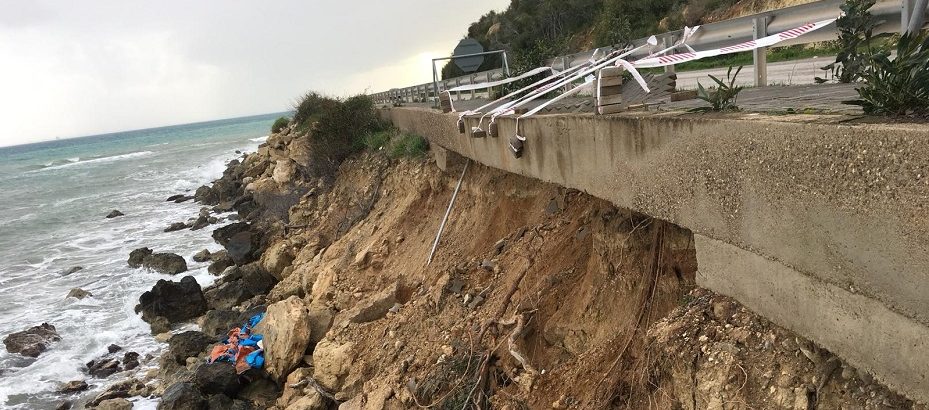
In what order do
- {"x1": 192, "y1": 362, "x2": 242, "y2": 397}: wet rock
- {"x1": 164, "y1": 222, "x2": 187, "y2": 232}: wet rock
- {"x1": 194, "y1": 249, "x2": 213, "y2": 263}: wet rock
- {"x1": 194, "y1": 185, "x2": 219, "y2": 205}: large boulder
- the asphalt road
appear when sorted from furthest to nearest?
1. {"x1": 194, "y1": 185, "x2": 219, "y2": 205}: large boulder
2. {"x1": 164, "y1": 222, "x2": 187, "y2": 232}: wet rock
3. {"x1": 194, "y1": 249, "x2": 213, "y2": 263}: wet rock
4. {"x1": 192, "y1": 362, "x2": 242, "y2": 397}: wet rock
5. the asphalt road

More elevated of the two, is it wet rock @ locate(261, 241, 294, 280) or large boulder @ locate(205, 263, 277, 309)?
wet rock @ locate(261, 241, 294, 280)

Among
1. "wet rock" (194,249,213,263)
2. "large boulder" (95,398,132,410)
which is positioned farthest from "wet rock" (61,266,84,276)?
"large boulder" (95,398,132,410)

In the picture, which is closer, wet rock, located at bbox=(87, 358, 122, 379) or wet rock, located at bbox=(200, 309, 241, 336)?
wet rock, located at bbox=(87, 358, 122, 379)

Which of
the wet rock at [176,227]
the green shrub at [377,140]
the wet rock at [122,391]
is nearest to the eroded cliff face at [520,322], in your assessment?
the wet rock at [122,391]

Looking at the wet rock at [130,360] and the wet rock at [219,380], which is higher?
the wet rock at [219,380]

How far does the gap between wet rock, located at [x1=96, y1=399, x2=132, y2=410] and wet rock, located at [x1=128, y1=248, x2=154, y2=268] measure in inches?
373

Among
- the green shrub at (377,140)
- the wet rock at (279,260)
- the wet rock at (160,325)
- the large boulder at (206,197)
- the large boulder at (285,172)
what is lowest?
the wet rock at (160,325)

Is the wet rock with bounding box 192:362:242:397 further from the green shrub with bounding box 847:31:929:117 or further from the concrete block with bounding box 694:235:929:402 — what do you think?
the green shrub with bounding box 847:31:929:117

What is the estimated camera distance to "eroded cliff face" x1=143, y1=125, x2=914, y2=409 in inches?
139

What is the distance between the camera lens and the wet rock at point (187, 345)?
10758 millimetres

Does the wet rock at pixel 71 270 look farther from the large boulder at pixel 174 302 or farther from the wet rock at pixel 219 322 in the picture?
the wet rock at pixel 219 322

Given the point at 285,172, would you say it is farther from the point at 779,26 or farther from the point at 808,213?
the point at 808,213

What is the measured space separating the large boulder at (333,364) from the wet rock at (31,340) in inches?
332

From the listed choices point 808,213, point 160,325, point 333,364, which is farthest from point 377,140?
point 808,213
